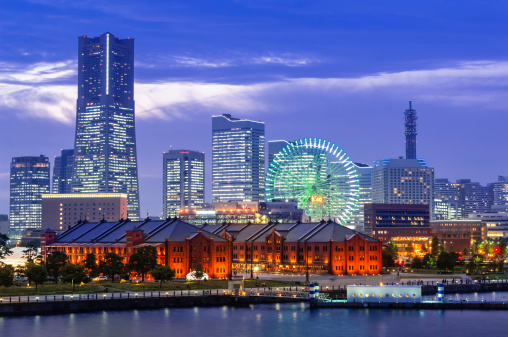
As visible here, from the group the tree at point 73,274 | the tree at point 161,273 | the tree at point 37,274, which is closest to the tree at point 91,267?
the tree at point 73,274

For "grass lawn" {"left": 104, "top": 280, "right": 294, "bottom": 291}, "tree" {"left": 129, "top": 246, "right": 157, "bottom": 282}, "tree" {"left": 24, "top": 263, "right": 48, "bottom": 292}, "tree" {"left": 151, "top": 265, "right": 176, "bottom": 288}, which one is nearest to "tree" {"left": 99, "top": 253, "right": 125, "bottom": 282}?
"tree" {"left": 129, "top": 246, "right": 157, "bottom": 282}

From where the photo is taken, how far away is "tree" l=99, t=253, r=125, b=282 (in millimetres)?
155375

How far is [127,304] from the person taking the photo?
129500mm

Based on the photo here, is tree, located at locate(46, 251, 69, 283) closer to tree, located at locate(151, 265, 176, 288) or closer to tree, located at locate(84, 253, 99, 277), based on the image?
tree, located at locate(84, 253, 99, 277)

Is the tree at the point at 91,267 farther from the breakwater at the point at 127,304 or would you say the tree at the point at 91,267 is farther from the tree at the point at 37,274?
the breakwater at the point at 127,304

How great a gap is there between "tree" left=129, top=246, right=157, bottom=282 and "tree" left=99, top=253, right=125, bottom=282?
1.92m

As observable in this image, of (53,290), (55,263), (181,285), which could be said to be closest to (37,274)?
(53,290)

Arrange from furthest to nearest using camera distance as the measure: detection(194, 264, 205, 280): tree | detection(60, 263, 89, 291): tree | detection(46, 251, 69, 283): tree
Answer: detection(46, 251, 69, 283): tree, detection(194, 264, 205, 280): tree, detection(60, 263, 89, 291): tree

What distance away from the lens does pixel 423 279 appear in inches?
6934

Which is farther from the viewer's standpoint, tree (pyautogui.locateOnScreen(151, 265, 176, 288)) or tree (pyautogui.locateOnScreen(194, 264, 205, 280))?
tree (pyautogui.locateOnScreen(194, 264, 205, 280))

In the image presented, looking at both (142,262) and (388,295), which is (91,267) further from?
(388,295)

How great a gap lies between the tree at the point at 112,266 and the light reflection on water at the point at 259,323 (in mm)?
27184

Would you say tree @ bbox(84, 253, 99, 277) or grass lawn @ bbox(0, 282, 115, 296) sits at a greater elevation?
tree @ bbox(84, 253, 99, 277)

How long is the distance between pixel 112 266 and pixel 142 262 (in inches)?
216
